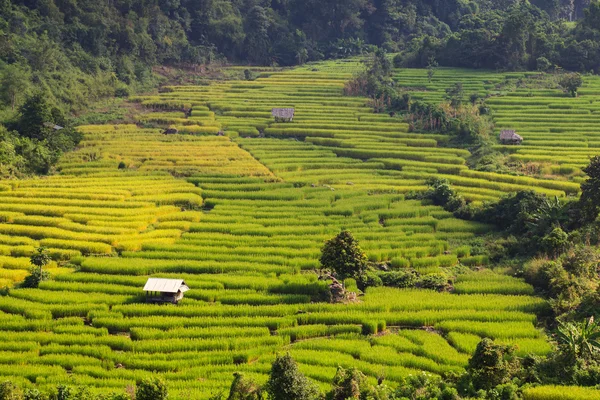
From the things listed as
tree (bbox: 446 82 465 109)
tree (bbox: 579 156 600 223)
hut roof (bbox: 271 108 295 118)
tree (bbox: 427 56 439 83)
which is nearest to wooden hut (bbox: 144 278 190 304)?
tree (bbox: 579 156 600 223)

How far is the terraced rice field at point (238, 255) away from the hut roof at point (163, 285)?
2.56 feet

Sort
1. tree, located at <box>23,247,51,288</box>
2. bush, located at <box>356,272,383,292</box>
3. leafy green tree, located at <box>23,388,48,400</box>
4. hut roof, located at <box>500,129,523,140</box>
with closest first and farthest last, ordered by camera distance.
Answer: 1. leafy green tree, located at <box>23,388,48,400</box>
2. tree, located at <box>23,247,51,288</box>
3. bush, located at <box>356,272,383,292</box>
4. hut roof, located at <box>500,129,523,140</box>

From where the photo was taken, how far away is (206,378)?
23734mm

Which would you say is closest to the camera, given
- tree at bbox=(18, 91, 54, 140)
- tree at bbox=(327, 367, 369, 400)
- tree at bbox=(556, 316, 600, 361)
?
tree at bbox=(327, 367, 369, 400)

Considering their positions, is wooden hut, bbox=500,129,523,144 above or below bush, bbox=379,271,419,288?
above

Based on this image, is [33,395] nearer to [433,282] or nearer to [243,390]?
[243,390]

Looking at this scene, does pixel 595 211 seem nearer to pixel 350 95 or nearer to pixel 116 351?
pixel 116 351

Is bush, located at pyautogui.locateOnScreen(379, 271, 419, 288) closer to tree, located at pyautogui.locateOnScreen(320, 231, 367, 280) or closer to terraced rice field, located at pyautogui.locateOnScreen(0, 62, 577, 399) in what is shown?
terraced rice field, located at pyautogui.locateOnScreen(0, 62, 577, 399)

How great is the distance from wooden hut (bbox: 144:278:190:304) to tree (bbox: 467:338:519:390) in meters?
12.5

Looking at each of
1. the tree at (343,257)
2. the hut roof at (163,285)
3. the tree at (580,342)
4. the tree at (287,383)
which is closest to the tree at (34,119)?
the hut roof at (163,285)

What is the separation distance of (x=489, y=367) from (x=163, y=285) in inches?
535

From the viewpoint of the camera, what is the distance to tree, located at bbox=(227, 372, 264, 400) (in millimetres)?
20844

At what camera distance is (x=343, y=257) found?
30.5 m

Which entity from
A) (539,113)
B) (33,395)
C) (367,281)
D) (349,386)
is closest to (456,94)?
(539,113)
